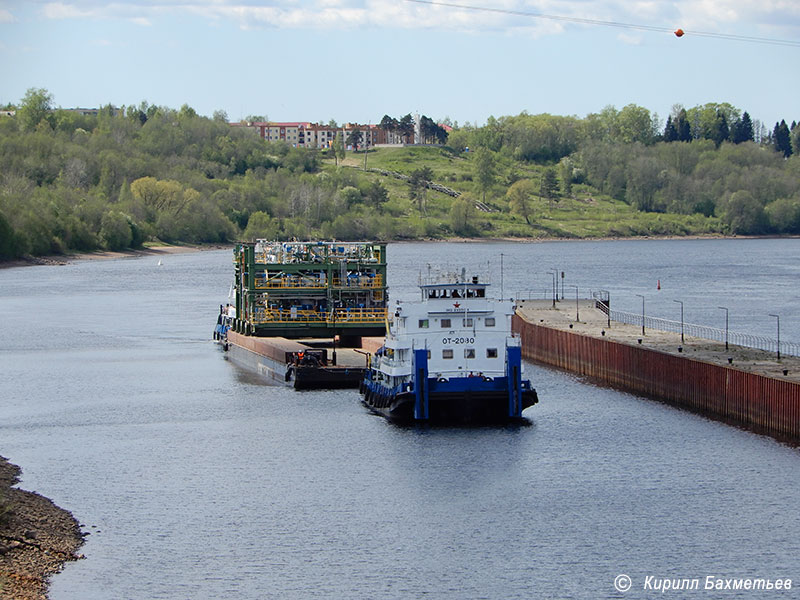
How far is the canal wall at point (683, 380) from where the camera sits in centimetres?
5250

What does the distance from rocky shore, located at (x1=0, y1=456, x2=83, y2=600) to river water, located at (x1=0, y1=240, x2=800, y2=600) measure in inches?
24.3

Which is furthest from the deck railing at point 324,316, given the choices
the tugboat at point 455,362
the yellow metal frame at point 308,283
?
the tugboat at point 455,362

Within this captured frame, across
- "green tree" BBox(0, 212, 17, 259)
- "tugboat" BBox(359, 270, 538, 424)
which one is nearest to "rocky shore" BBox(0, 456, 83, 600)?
"tugboat" BBox(359, 270, 538, 424)

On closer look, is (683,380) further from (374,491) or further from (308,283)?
(308,283)

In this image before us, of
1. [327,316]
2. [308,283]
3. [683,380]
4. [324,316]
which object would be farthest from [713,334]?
[308,283]

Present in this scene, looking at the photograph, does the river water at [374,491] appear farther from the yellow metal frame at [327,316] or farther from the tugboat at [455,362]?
the yellow metal frame at [327,316]

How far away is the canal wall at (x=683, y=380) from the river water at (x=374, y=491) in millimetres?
1278

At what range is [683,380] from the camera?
61625 mm

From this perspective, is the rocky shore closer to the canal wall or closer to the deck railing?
the canal wall

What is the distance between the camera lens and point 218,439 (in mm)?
55000

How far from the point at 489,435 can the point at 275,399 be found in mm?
15002

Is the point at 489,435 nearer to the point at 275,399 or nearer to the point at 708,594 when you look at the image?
the point at 275,399

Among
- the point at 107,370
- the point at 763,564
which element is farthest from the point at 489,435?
the point at 107,370

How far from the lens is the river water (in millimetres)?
35875
